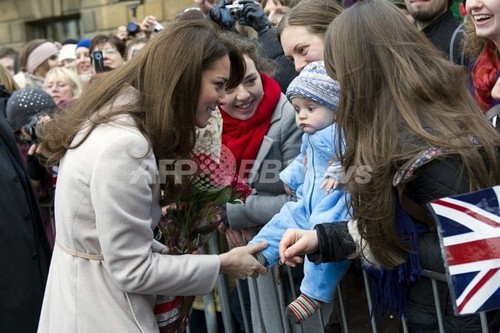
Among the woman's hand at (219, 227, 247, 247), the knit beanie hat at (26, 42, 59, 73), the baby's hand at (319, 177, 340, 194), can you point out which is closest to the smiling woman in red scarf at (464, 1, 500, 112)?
the baby's hand at (319, 177, 340, 194)

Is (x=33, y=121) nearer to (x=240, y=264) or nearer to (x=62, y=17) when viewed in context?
(x=240, y=264)

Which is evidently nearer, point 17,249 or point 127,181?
point 127,181

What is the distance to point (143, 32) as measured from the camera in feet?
21.2

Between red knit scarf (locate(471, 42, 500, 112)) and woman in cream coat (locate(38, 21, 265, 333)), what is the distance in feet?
3.93

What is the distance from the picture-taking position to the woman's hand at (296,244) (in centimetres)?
253

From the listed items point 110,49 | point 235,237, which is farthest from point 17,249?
point 110,49

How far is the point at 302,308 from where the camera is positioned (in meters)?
2.73

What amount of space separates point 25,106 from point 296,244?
324cm

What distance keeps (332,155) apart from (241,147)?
2.66 feet

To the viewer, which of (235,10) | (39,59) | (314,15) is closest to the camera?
(314,15)

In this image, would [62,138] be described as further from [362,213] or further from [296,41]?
[296,41]

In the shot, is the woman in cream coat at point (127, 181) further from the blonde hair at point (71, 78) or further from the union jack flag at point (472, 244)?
the blonde hair at point (71, 78)

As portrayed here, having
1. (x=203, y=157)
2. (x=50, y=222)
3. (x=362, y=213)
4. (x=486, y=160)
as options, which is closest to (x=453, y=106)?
(x=486, y=160)

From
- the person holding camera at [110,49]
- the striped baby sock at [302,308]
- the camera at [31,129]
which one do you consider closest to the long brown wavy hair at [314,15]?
the striped baby sock at [302,308]
